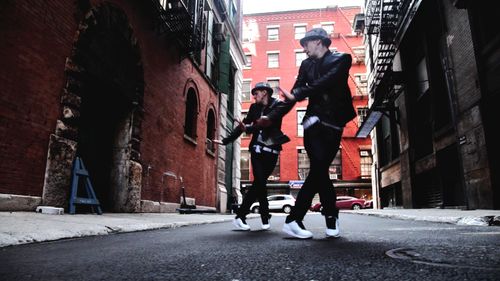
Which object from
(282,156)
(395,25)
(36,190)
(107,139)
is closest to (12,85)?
(36,190)

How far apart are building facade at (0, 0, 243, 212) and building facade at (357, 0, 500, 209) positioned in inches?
299

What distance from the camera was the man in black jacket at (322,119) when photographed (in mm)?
3373

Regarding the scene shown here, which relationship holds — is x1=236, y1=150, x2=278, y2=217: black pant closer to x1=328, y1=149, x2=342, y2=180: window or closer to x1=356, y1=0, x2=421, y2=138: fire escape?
x1=356, y1=0, x2=421, y2=138: fire escape

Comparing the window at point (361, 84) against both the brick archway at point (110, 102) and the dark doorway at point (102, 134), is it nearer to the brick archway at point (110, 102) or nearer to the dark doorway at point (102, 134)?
the brick archway at point (110, 102)

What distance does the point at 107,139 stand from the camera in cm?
866

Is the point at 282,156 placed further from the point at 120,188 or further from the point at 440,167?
the point at 120,188

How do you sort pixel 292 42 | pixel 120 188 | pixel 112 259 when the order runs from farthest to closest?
pixel 292 42
pixel 120 188
pixel 112 259

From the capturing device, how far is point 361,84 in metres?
33.2

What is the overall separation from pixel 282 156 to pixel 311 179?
29.1 metres

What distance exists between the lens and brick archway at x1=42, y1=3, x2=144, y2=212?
693 centimetres

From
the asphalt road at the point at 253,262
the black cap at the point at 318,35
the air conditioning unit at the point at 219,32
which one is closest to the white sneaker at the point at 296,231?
the asphalt road at the point at 253,262

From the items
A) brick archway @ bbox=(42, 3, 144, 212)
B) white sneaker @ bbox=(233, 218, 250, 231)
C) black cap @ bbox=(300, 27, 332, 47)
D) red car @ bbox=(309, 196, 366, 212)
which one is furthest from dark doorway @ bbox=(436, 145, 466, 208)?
red car @ bbox=(309, 196, 366, 212)

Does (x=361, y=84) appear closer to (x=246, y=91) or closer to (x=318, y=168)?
(x=246, y=91)

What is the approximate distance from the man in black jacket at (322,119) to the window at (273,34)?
3381 centimetres
